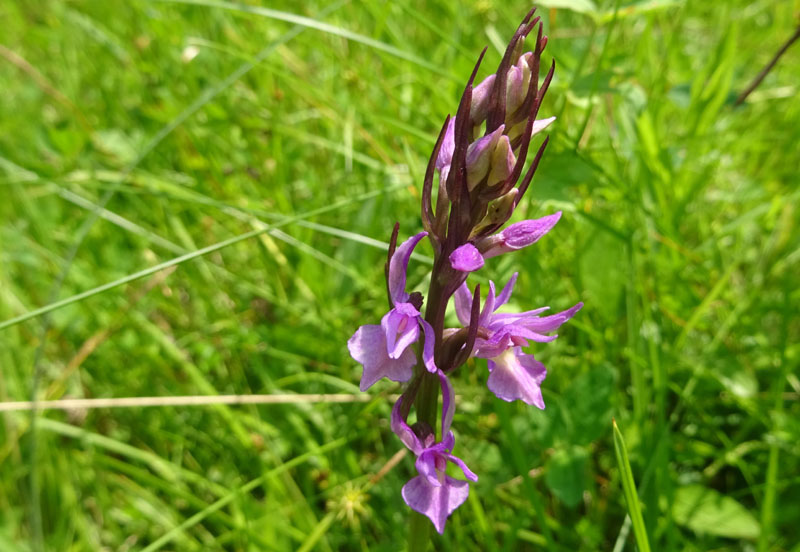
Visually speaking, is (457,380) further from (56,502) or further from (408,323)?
(56,502)

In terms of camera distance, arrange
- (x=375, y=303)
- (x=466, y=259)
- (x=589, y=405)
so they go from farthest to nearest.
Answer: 1. (x=375, y=303)
2. (x=589, y=405)
3. (x=466, y=259)

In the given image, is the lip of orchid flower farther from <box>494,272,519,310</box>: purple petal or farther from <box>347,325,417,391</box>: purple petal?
<box>347,325,417,391</box>: purple petal

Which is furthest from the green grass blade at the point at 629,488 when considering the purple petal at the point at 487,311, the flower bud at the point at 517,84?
the flower bud at the point at 517,84

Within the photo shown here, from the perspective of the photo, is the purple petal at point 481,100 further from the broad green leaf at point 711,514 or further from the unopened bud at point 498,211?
the broad green leaf at point 711,514

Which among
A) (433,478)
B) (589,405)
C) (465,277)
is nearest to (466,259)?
(465,277)

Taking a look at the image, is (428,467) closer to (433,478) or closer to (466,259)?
(433,478)

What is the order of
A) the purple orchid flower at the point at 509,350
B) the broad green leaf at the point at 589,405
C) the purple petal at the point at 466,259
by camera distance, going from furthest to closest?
the broad green leaf at the point at 589,405, the purple orchid flower at the point at 509,350, the purple petal at the point at 466,259
